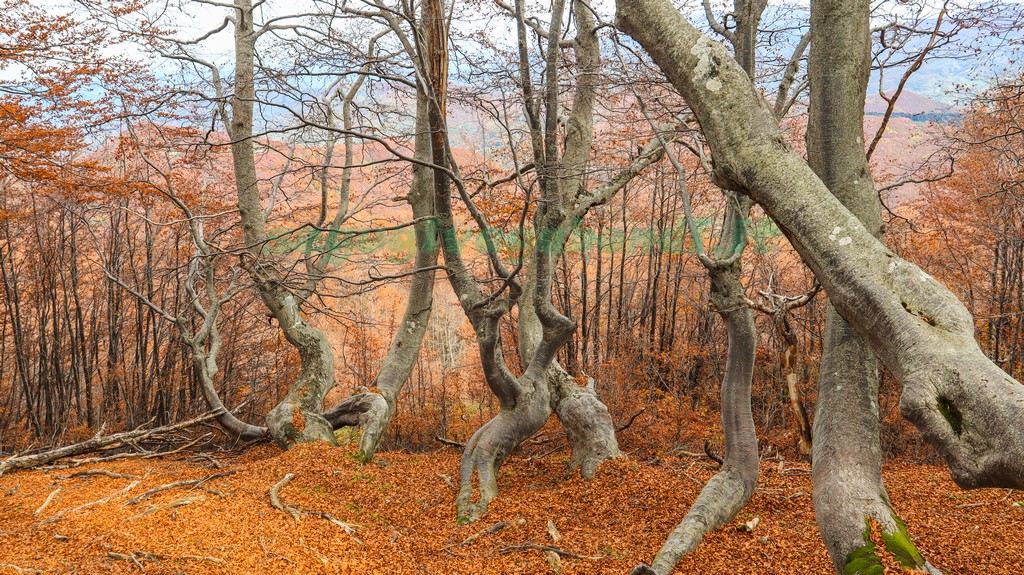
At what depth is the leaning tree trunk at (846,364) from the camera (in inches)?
93.2

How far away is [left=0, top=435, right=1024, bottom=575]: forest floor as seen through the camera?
313cm

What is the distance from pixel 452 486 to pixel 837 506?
149 inches

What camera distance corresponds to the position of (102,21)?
22.8ft

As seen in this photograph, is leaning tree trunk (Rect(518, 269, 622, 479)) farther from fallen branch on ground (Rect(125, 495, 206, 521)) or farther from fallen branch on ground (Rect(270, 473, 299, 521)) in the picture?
fallen branch on ground (Rect(125, 495, 206, 521))

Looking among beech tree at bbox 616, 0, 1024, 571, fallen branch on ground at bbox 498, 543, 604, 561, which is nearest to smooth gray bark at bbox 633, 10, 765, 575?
fallen branch on ground at bbox 498, 543, 604, 561

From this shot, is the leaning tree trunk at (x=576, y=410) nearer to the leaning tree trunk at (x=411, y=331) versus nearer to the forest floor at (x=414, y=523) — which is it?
the forest floor at (x=414, y=523)

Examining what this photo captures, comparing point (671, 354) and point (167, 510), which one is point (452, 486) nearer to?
point (167, 510)

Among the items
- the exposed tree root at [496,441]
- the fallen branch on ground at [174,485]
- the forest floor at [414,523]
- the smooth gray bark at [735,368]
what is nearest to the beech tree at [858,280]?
the smooth gray bark at [735,368]

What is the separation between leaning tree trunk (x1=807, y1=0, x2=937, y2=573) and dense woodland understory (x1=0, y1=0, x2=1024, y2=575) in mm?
14

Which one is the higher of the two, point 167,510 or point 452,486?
point 167,510

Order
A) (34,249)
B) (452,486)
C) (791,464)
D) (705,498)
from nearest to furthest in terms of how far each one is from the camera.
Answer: (705,498), (452,486), (791,464), (34,249)

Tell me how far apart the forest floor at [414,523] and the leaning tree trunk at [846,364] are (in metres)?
0.99

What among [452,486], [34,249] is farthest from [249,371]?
[452,486]

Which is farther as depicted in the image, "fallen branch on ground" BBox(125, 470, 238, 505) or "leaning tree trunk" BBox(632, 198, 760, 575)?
"fallen branch on ground" BBox(125, 470, 238, 505)
